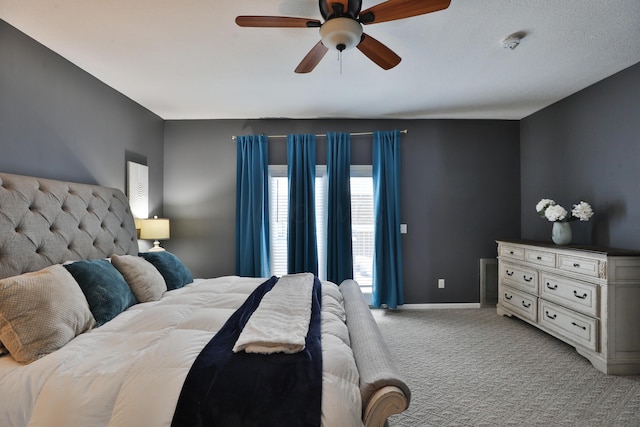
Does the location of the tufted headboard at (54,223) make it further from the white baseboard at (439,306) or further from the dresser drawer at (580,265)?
the dresser drawer at (580,265)

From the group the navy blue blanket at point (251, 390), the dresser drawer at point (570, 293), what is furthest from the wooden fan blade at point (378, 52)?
the dresser drawer at point (570, 293)

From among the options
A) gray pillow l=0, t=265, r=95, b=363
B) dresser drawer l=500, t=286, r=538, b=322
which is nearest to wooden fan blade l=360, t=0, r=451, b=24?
gray pillow l=0, t=265, r=95, b=363

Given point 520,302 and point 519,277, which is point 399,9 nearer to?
point 519,277

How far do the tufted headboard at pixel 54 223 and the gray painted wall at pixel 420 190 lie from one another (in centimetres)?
129

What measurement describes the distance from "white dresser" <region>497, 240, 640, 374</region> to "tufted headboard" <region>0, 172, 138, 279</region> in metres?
4.05

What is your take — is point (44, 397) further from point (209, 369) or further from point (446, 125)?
point (446, 125)

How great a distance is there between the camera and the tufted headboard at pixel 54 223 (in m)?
1.86

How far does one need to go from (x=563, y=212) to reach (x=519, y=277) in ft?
2.81

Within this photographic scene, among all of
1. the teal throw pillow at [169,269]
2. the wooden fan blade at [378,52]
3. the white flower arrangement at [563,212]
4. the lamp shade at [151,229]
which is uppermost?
the wooden fan blade at [378,52]

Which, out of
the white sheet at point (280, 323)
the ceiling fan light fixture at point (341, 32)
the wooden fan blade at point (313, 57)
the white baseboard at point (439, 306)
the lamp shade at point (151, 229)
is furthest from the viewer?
the white baseboard at point (439, 306)

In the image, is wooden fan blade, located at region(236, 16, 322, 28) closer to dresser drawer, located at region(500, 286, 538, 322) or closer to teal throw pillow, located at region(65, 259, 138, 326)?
teal throw pillow, located at region(65, 259, 138, 326)

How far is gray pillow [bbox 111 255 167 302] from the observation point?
2217mm

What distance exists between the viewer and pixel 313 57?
208 cm

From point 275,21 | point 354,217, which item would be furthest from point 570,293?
point 275,21
